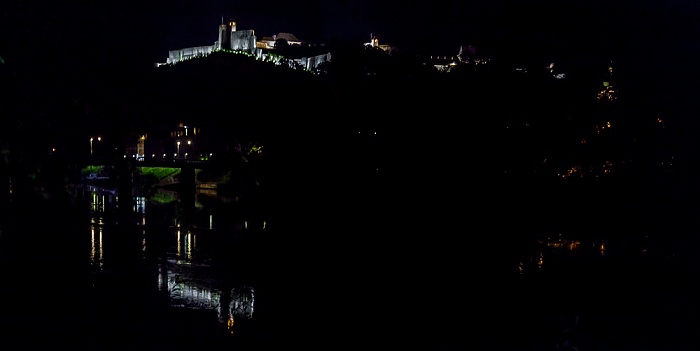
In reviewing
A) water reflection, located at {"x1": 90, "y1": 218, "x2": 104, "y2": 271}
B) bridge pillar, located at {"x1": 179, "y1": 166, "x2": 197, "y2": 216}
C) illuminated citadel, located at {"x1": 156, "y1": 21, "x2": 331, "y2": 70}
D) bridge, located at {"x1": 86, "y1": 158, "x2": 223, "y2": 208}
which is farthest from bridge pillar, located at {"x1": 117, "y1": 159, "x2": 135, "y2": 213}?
illuminated citadel, located at {"x1": 156, "y1": 21, "x2": 331, "y2": 70}

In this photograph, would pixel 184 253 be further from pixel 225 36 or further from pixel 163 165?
pixel 225 36

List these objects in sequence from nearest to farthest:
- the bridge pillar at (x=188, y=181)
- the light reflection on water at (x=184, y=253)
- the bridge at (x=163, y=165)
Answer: the light reflection on water at (x=184, y=253), the bridge at (x=163, y=165), the bridge pillar at (x=188, y=181)

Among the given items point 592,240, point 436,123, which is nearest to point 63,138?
point 436,123

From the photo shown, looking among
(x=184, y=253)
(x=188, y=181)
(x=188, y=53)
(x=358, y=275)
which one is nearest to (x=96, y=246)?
(x=184, y=253)

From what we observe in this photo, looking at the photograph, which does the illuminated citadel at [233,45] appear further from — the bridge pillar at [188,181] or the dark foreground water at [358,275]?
the dark foreground water at [358,275]

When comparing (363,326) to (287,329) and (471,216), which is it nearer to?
(287,329)

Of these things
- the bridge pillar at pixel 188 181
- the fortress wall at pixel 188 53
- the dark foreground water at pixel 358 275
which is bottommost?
the bridge pillar at pixel 188 181

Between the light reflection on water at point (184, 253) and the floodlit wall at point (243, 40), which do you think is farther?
the floodlit wall at point (243, 40)

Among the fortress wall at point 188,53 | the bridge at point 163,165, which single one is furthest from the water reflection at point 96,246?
the fortress wall at point 188,53
